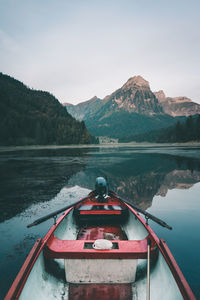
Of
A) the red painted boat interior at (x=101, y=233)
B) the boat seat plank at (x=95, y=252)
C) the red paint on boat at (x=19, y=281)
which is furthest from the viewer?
the red painted boat interior at (x=101, y=233)

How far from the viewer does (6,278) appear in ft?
18.3

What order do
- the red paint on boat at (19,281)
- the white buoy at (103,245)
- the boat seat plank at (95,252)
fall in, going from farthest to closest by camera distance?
the white buoy at (103,245)
the boat seat plank at (95,252)
the red paint on boat at (19,281)

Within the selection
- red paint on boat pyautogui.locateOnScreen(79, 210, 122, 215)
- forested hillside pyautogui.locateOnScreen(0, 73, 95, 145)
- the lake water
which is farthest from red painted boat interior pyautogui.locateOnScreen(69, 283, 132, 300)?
forested hillside pyautogui.locateOnScreen(0, 73, 95, 145)

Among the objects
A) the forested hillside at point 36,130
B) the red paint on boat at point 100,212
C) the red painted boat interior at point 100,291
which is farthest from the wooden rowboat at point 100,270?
the forested hillside at point 36,130

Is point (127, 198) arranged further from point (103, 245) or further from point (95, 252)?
point (95, 252)

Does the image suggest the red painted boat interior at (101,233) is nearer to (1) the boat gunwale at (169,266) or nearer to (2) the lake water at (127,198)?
(2) the lake water at (127,198)

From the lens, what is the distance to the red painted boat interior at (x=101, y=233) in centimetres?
725

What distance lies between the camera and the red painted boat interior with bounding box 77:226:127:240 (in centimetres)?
725

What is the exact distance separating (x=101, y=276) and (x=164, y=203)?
31.3 ft

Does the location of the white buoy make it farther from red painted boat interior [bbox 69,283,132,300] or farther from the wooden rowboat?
red painted boat interior [bbox 69,283,132,300]

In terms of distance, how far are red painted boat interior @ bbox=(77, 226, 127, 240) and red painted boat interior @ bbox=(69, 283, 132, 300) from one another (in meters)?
2.40

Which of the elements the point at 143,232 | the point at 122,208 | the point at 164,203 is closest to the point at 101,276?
the point at 143,232

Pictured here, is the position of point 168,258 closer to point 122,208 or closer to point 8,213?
point 122,208

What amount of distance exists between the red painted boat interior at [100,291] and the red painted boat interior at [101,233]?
2404 mm
